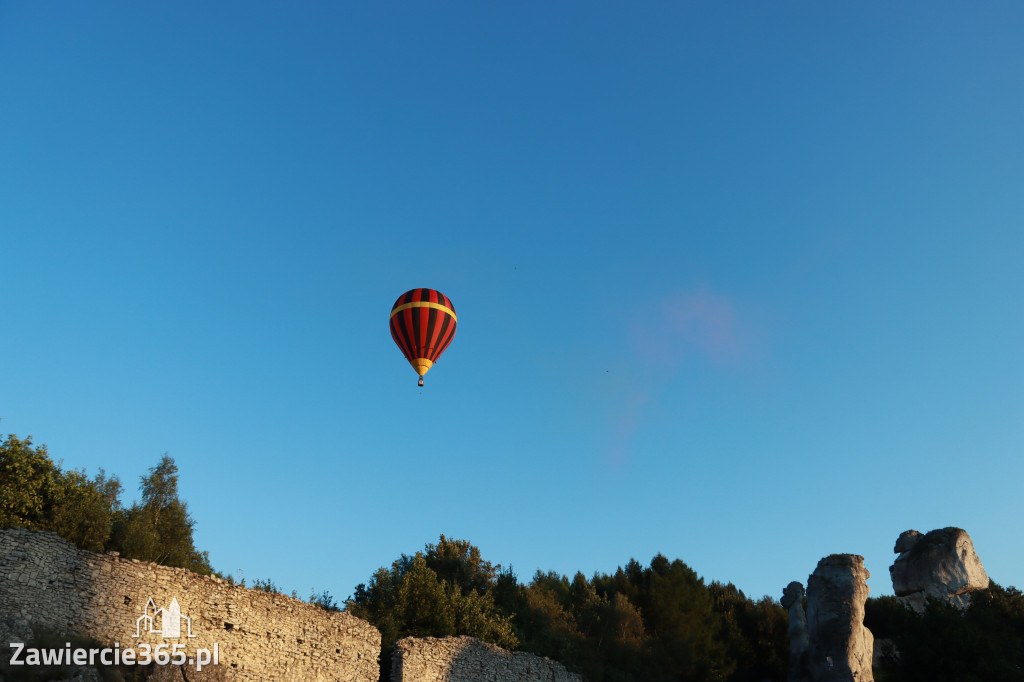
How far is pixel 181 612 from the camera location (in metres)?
15.5

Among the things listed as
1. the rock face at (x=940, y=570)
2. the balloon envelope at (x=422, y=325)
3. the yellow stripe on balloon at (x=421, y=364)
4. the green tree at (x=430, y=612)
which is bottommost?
the green tree at (x=430, y=612)

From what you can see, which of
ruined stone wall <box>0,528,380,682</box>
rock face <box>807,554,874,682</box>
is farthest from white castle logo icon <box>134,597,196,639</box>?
rock face <box>807,554,874,682</box>

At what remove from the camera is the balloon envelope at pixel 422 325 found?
2598 centimetres

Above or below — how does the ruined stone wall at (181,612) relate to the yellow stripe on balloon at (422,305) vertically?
below

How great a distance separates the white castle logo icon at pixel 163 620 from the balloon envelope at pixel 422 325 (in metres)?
12.7

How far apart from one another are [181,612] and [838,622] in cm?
2996

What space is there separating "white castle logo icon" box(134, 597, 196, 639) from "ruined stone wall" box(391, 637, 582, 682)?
6116 mm

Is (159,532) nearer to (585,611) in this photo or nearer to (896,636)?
(585,611)

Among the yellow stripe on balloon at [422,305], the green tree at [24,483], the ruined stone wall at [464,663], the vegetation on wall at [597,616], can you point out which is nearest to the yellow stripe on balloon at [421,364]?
the yellow stripe on balloon at [422,305]

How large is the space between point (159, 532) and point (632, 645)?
21.2m

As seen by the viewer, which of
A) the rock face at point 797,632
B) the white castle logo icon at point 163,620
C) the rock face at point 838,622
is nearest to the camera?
the white castle logo icon at point 163,620

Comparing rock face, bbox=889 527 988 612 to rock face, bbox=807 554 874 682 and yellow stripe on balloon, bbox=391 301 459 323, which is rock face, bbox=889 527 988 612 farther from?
yellow stripe on balloon, bbox=391 301 459 323

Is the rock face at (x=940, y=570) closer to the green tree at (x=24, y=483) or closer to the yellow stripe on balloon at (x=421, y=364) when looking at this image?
the yellow stripe on balloon at (x=421, y=364)

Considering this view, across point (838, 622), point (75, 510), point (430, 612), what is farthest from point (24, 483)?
point (838, 622)
